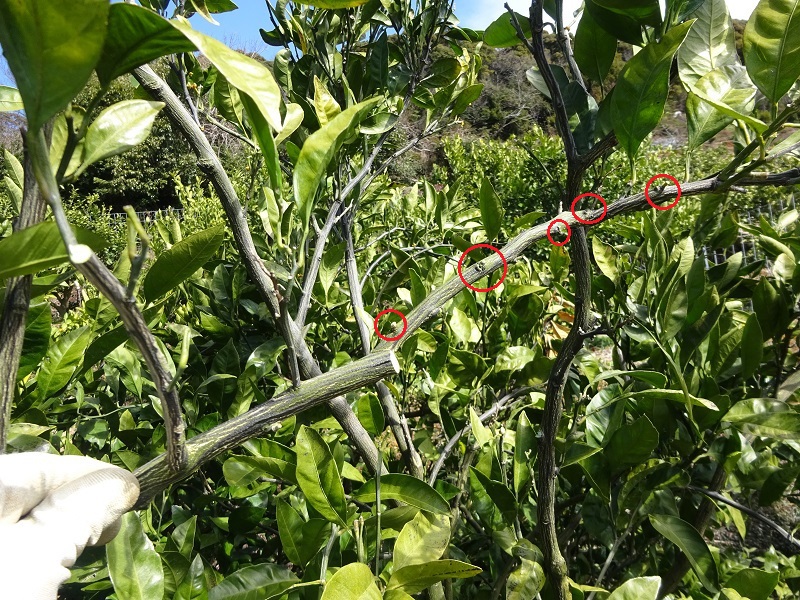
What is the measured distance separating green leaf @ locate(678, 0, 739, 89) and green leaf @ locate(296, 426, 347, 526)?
0.52m

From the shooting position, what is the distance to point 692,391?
0.77m

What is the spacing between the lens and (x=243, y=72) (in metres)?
0.30

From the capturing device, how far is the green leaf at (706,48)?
0.59m

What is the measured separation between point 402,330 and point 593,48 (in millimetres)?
386

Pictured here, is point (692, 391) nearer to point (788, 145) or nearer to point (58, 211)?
point (788, 145)

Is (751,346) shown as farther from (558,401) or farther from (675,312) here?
(558,401)

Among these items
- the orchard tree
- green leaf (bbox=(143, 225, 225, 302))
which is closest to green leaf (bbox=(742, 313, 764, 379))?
the orchard tree

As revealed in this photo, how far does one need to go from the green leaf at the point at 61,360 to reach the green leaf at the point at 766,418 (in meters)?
0.80

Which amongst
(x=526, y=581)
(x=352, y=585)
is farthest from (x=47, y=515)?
(x=526, y=581)

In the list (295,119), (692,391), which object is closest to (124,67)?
(295,119)

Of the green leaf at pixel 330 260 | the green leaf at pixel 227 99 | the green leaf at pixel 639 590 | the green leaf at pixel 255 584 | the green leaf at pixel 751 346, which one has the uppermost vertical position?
the green leaf at pixel 227 99

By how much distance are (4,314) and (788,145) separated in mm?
721

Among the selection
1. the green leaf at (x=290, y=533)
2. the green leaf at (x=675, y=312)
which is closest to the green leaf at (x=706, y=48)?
the green leaf at (x=675, y=312)

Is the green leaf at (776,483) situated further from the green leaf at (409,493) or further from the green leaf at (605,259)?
the green leaf at (409,493)
